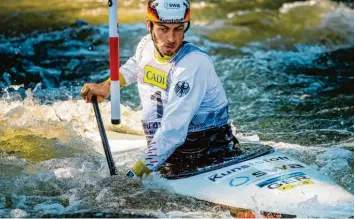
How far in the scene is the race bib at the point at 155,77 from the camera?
16.3ft

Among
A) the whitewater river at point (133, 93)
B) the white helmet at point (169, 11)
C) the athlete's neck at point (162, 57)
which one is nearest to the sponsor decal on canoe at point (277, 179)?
the whitewater river at point (133, 93)

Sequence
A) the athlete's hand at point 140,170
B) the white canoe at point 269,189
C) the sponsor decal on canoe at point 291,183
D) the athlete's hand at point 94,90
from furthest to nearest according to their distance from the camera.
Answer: the athlete's hand at point 94,90 < the athlete's hand at point 140,170 < the sponsor decal on canoe at point 291,183 < the white canoe at point 269,189

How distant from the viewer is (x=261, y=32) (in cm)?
1285

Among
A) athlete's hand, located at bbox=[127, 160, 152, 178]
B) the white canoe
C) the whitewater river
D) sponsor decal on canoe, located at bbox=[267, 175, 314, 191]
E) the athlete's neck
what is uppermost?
the athlete's neck

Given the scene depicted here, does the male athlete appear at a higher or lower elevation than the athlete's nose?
lower

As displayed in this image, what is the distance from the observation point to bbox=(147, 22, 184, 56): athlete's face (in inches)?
189

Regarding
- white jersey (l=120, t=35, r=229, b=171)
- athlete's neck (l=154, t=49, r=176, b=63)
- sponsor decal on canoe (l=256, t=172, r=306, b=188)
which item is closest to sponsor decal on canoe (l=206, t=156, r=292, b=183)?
sponsor decal on canoe (l=256, t=172, r=306, b=188)

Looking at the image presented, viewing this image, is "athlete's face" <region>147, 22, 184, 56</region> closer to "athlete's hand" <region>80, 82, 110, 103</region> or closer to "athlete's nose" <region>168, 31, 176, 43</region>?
"athlete's nose" <region>168, 31, 176, 43</region>

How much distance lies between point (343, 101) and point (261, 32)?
369 centimetres

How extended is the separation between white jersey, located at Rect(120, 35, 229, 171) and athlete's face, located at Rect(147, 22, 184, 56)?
2.3 inches

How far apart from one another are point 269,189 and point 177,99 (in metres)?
0.86

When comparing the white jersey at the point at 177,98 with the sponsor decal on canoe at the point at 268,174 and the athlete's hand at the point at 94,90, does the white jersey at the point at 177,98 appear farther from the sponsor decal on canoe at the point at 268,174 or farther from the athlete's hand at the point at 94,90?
the sponsor decal on canoe at the point at 268,174

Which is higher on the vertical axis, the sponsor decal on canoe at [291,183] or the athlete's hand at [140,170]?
the athlete's hand at [140,170]

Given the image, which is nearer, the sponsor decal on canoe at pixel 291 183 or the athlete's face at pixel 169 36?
the sponsor decal on canoe at pixel 291 183
